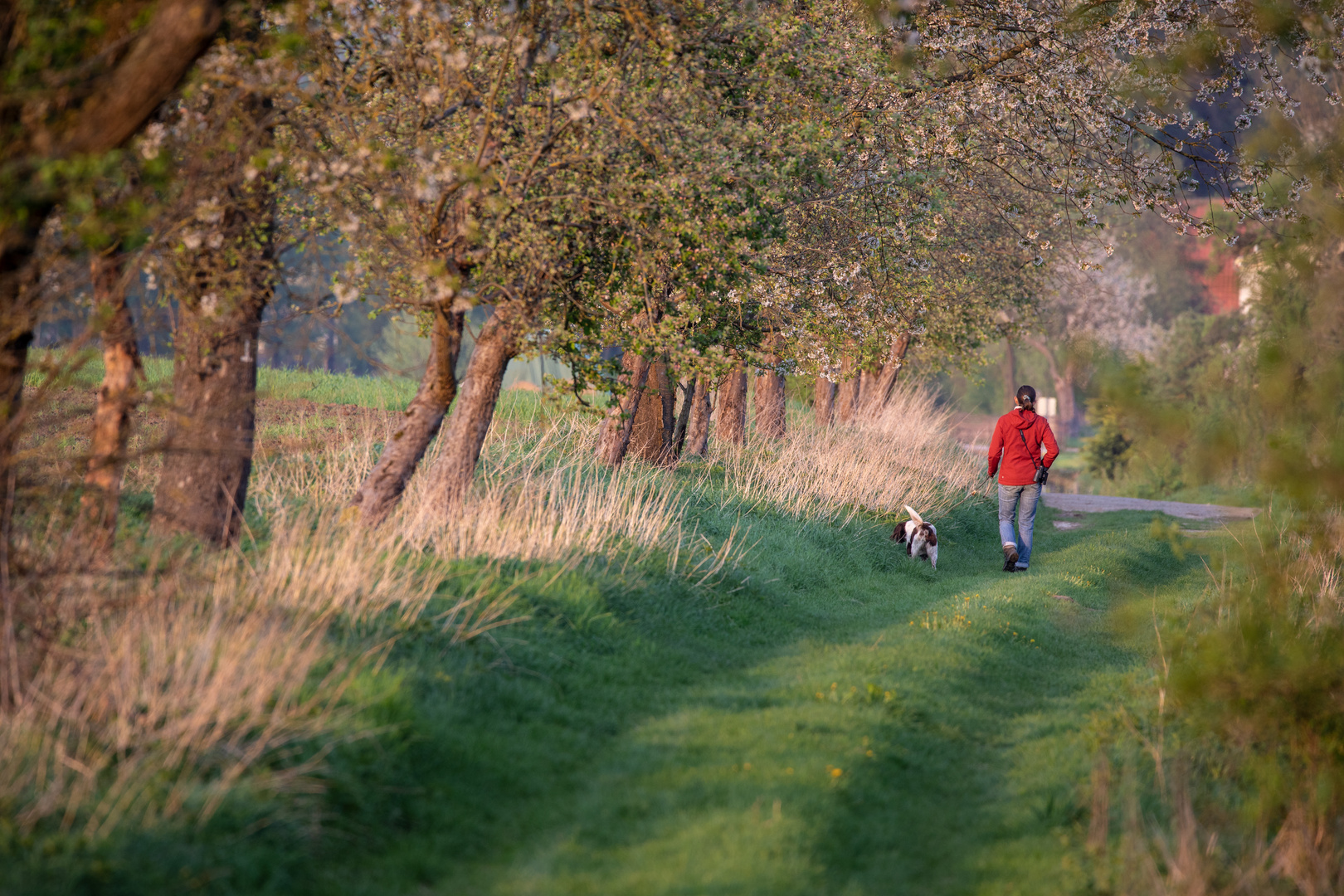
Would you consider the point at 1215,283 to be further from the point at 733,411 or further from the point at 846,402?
the point at 733,411

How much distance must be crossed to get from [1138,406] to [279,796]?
4473mm

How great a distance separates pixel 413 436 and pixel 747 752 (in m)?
4.76

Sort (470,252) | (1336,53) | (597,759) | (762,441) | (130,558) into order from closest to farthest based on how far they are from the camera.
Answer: (597,759)
(130,558)
(470,252)
(1336,53)
(762,441)

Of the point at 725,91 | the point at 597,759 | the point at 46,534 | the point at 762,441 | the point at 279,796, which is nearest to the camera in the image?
the point at 279,796

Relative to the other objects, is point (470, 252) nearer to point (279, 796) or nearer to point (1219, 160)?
point (279, 796)

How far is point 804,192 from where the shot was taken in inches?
599

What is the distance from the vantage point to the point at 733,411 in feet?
73.2

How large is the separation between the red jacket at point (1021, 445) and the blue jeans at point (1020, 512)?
0.61 ft

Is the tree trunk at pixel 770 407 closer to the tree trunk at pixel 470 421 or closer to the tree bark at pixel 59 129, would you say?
the tree trunk at pixel 470 421

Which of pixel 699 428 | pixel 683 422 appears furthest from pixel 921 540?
pixel 699 428

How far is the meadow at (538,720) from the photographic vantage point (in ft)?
17.2

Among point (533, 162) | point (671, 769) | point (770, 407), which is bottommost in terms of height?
point (671, 769)

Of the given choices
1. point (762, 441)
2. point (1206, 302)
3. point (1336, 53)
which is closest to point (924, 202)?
point (1336, 53)

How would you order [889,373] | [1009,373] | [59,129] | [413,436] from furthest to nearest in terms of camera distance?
[1009,373] < [889,373] < [413,436] < [59,129]
